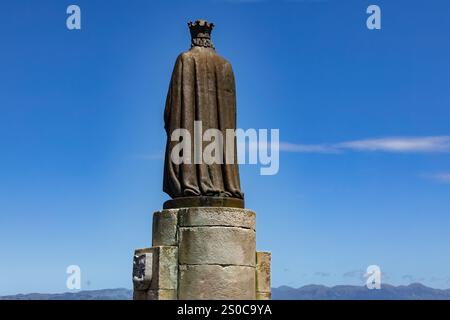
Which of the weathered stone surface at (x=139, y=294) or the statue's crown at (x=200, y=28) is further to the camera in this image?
the statue's crown at (x=200, y=28)

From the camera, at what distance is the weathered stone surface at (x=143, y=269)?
1555cm

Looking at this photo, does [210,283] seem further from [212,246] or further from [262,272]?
[262,272]

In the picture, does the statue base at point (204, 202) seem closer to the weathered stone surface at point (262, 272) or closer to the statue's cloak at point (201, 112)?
the statue's cloak at point (201, 112)

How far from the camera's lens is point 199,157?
52.8 ft

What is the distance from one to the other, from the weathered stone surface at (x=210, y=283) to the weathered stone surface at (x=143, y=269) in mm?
602

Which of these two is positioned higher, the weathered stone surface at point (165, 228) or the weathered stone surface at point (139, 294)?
the weathered stone surface at point (165, 228)

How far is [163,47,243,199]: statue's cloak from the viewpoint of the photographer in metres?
16.0

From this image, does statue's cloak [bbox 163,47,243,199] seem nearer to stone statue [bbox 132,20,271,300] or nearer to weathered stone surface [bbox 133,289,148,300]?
stone statue [bbox 132,20,271,300]

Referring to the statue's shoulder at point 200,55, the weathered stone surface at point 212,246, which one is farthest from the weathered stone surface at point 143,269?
the statue's shoulder at point 200,55

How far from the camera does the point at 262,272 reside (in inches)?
641

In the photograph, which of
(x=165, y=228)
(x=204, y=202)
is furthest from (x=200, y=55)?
(x=165, y=228)

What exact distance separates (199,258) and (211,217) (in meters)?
0.76
